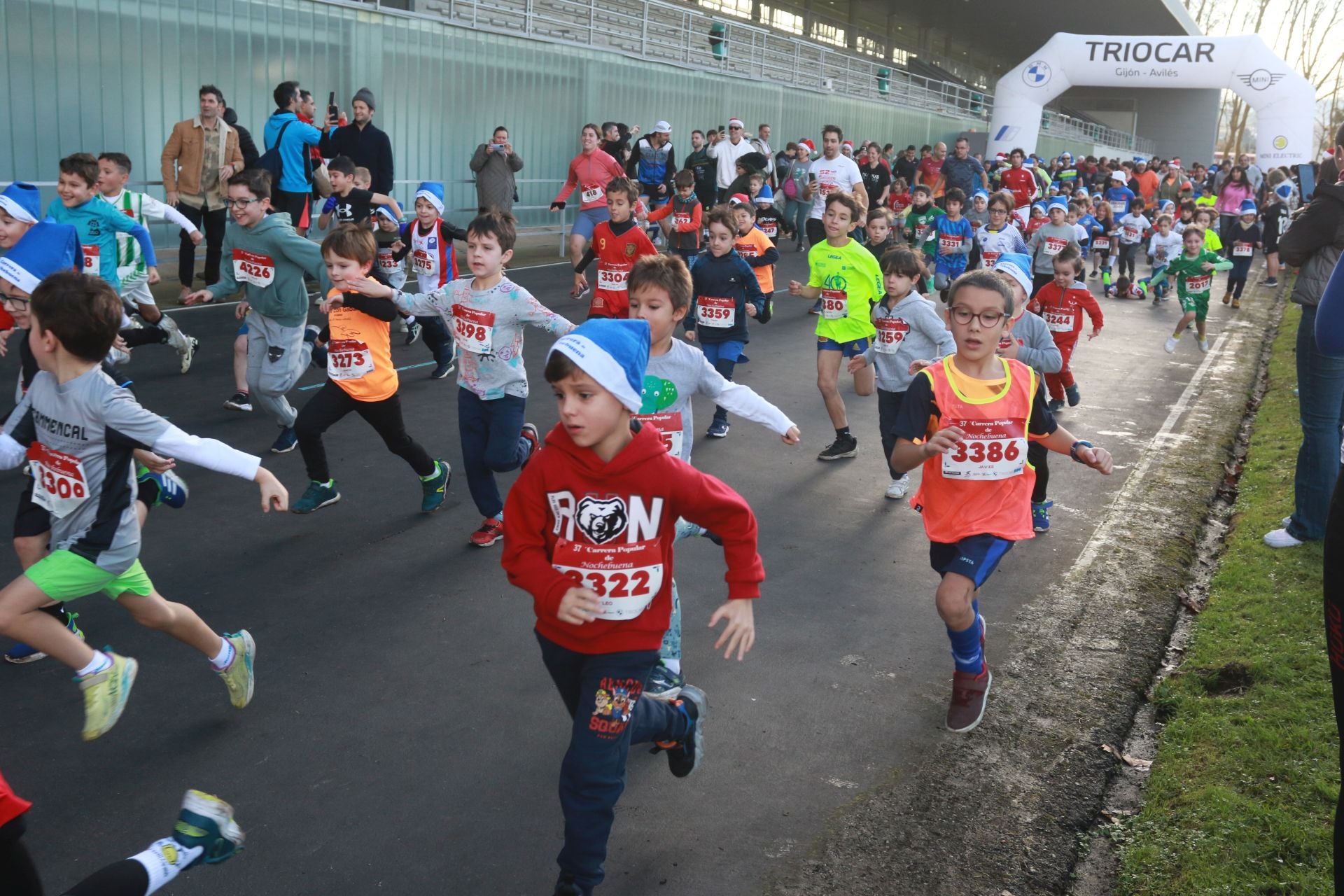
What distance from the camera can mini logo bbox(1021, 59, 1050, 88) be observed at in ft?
135

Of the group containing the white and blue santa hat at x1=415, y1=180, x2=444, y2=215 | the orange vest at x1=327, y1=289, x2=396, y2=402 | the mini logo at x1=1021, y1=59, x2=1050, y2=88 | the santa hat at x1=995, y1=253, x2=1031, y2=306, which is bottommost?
the orange vest at x1=327, y1=289, x2=396, y2=402

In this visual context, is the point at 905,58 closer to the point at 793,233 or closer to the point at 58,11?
the point at 793,233

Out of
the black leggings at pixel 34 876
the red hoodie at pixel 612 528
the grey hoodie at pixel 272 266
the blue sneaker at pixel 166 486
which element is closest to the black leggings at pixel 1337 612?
the red hoodie at pixel 612 528

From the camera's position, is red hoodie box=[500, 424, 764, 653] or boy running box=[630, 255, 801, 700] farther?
boy running box=[630, 255, 801, 700]

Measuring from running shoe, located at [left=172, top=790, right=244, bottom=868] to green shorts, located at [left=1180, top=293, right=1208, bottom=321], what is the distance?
14.0 meters

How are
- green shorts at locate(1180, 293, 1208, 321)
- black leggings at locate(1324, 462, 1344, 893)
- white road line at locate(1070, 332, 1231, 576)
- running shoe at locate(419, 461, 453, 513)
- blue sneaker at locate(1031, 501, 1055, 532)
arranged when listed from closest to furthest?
black leggings at locate(1324, 462, 1344, 893) < white road line at locate(1070, 332, 1231, 576) < running shoe at locate(419, 461, 453, 513) < blue sneaker at locate(1031, 501, 1055, 532) < green shorts at locate(1180, 293, 1208, 321)

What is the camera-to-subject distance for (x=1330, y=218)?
634 centimetres

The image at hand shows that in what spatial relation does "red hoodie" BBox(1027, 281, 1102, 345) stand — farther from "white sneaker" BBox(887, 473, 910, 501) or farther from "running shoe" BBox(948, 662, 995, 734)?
"running shoe" BBox(948, 662, 995, 734)

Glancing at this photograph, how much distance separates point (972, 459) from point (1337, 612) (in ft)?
6.32

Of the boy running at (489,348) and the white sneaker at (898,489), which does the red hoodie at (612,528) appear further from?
the white sneaker at (898,489)

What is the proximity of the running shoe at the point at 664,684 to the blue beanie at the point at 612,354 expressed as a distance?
1.15 metres

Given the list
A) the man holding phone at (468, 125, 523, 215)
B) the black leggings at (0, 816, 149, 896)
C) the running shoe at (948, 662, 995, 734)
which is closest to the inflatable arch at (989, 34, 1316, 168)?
the man holding phone at (468, 125, 523, 215)

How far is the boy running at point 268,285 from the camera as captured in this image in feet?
25.3

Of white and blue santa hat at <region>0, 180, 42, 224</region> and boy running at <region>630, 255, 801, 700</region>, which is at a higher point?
white and blue santa hat at <region>0, 180, 42, 224</region>
